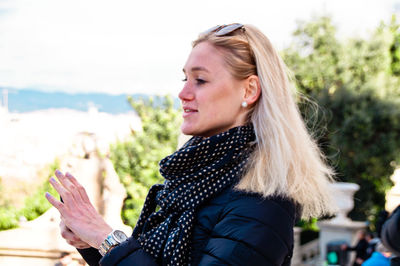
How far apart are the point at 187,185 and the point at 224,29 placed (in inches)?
17.4

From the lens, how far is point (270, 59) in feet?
4.74

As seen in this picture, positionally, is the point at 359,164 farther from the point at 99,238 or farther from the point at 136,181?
the point at 99,238

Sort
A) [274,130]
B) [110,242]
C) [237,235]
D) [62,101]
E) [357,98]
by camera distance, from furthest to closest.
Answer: [62,101] → [357,98] → [274,130] → [110,242] → [237,235]

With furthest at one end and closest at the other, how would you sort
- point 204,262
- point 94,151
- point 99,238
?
point 94,151
point 99,238
point 204,262

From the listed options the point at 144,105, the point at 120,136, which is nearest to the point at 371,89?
the point at 144,105

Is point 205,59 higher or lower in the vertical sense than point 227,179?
higher

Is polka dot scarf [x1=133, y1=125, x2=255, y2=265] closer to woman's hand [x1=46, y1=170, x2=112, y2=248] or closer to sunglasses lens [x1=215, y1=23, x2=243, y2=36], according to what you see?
woman's hand [x1=46, y1=170, x2=112, y2=248]

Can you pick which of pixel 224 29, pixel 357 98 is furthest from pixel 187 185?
pixel 357 98

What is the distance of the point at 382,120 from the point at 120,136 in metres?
8.33

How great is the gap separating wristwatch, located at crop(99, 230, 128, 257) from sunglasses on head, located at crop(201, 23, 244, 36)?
0.59 metres

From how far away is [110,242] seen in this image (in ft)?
4.11

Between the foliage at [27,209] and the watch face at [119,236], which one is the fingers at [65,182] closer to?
the watch face at [119,236]

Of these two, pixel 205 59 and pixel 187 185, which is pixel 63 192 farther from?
pixel 205 59

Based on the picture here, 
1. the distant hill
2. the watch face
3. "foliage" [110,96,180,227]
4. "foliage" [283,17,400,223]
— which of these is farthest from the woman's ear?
the distant hill
